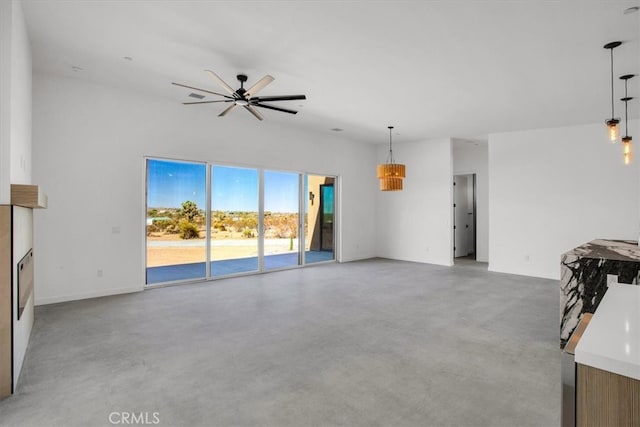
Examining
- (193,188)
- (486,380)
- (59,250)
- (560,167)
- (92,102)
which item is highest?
(92,102)

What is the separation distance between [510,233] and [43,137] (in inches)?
355

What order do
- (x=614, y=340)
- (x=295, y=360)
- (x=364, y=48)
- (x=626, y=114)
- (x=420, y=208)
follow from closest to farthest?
(x=614, y=340) → (x=295, y=360) → (x=364, y=48) → (x=626, y=114) → (x=420, y=208)

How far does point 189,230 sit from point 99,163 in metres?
1.95

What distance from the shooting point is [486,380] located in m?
2.78

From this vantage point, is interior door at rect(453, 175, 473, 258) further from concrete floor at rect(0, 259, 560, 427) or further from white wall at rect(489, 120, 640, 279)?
concrete floor at rect(0, 259, 560, 427)

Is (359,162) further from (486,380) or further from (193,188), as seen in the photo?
(486,380)

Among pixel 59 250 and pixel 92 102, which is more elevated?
pixel 92 102

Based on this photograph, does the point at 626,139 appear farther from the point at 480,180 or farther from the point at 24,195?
the point at 24,195

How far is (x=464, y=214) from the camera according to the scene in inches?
415

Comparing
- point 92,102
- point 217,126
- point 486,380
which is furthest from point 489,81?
point 92,102

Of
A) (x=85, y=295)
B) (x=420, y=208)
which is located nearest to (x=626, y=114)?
(x=420, y=208)

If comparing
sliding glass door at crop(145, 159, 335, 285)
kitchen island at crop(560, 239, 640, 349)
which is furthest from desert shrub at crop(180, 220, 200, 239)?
kitchen island at crop(560, 239, 640, 349)

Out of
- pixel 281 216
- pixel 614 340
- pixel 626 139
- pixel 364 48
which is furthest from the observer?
pixel 281 216

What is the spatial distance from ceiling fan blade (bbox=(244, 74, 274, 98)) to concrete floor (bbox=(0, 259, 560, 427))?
9.49 feet
